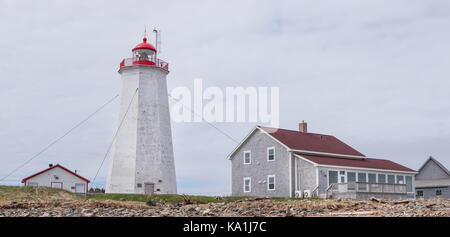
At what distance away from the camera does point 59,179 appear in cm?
3688

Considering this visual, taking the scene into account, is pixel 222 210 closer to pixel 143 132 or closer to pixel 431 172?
pixel 143 132

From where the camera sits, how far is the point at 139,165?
3566 cm

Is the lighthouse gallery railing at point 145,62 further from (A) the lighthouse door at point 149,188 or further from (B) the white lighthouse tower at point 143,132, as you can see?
(A) the lighthouse door at point 149,188

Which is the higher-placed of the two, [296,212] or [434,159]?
[434,159]

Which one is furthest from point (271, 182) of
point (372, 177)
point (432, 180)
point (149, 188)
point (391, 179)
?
point (432, 180)

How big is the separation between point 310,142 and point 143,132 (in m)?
11.0

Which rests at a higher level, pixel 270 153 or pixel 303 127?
pixel 303 127

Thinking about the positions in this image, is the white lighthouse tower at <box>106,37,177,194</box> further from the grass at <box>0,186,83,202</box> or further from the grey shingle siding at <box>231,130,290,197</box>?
the grass at <box>0,186,83,202</box>

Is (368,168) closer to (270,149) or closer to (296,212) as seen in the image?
(270,149)

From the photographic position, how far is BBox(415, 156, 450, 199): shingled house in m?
46.1
